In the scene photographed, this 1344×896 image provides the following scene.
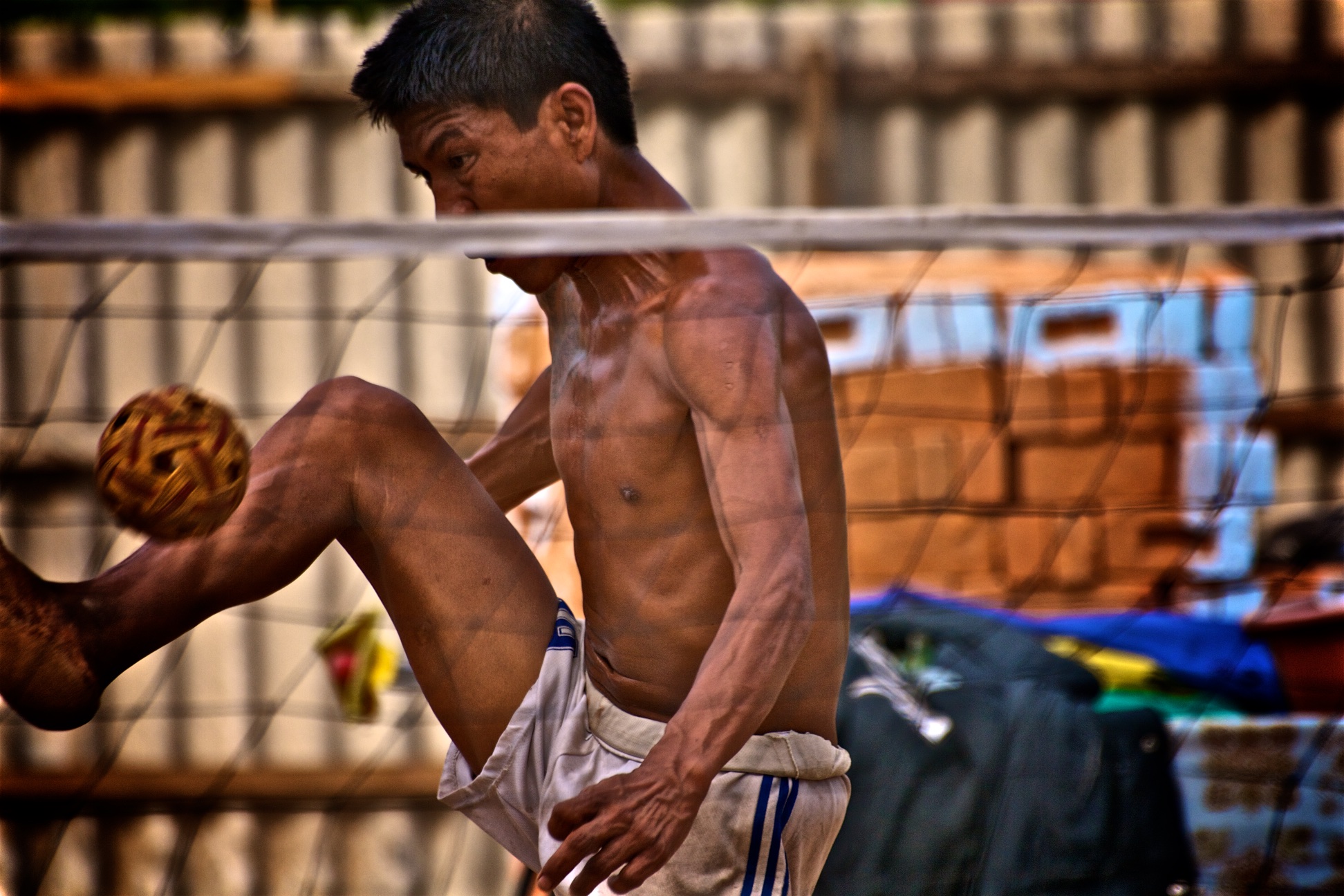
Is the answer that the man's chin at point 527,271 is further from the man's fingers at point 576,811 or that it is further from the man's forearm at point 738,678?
the man's fingers at point 576,811

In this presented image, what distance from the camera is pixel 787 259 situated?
423 centimetres

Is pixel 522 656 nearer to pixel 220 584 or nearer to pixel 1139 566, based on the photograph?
pixel 220 584

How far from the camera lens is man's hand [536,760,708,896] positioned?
5.31 ft

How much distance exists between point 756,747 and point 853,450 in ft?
7.27

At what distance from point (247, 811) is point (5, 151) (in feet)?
8.50

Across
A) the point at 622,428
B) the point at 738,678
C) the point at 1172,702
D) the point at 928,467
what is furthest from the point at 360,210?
the point at 738,678

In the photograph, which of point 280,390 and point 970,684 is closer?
point 970,684

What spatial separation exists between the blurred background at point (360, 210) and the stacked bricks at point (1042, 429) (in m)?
0.21

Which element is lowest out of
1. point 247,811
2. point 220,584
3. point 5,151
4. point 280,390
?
point 247,811

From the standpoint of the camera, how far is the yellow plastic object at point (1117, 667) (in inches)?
136

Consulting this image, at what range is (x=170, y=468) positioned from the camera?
182 centimetres

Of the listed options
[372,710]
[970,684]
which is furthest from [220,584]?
[970,684]

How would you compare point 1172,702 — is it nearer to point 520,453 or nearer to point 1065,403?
point 1065,403

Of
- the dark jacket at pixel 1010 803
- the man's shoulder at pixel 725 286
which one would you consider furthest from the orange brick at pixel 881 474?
the man's shoulder at pixel 725 286
